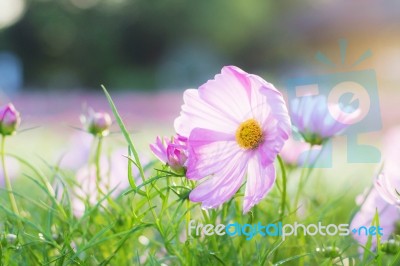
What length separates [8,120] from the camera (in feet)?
2.26

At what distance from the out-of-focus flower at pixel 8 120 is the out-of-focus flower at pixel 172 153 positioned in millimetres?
203

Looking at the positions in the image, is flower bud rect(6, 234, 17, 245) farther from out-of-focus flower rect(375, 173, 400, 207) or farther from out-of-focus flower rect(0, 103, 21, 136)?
out-of-focus flower rect(375, 173, 400, 207)

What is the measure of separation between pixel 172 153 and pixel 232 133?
59 millimetres

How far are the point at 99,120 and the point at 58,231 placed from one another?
11 cm

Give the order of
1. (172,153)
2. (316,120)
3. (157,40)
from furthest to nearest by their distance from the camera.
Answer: (157,40)
(316,120)
(172,153)

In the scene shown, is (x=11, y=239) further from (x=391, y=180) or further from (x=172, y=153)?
(x=391, y=180)

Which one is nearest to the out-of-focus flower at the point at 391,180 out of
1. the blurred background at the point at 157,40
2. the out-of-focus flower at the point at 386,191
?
the out-of-focus flower at the point at 386,191

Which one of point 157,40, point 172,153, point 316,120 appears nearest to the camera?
point 172,153

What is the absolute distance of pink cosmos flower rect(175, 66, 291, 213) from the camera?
502 mm

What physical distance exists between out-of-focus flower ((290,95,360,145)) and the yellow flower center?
15 cm

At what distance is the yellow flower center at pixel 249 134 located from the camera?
53cm

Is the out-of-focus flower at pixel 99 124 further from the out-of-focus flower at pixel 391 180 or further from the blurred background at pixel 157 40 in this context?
the blurred background at pixel 157 40

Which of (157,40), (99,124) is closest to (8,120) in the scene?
(99,124)

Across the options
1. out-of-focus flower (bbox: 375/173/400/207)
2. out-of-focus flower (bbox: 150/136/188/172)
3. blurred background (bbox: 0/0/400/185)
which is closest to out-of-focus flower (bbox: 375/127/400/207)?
out-of-focus flower (bbox: 375/173/400/207)
